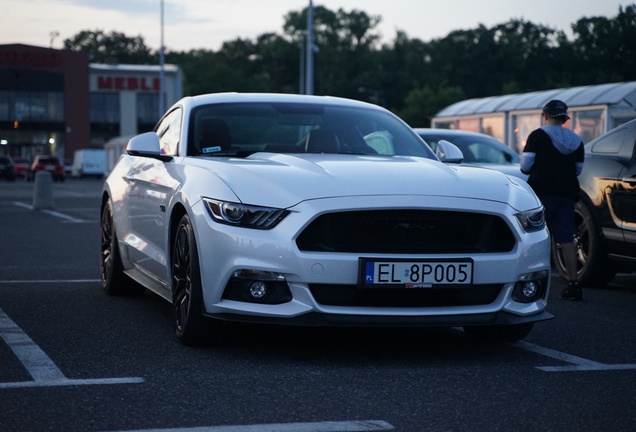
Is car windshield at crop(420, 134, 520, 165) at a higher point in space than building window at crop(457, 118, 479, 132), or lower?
higher

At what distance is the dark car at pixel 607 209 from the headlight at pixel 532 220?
10.00ft

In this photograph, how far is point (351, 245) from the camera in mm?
5691

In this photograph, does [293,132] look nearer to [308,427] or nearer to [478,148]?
[308,427]

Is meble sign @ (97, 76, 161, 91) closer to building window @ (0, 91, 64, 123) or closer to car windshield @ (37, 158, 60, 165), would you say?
building window @ (0, 91, 64, 123)

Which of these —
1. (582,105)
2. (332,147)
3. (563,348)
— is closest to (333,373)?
(563,348)

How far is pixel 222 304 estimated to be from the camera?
19.0 ft

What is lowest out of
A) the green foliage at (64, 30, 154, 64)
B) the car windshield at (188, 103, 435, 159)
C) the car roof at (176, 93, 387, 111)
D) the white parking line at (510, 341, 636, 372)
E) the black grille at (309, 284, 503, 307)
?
the white parking line at (510, 341, 636, 372)

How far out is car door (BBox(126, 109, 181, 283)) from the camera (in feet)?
22.3

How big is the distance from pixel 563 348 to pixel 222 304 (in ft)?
6.48

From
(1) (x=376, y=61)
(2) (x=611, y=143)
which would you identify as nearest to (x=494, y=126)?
(2) (x=611, y=143)

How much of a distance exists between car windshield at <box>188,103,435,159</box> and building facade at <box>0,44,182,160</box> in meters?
75.3

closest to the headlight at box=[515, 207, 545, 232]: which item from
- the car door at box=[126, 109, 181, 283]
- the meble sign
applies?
→ the car door at box=[126, 109, 181, 283]

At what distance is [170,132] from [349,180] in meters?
2.30

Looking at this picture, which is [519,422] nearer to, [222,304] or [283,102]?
[222,304]
